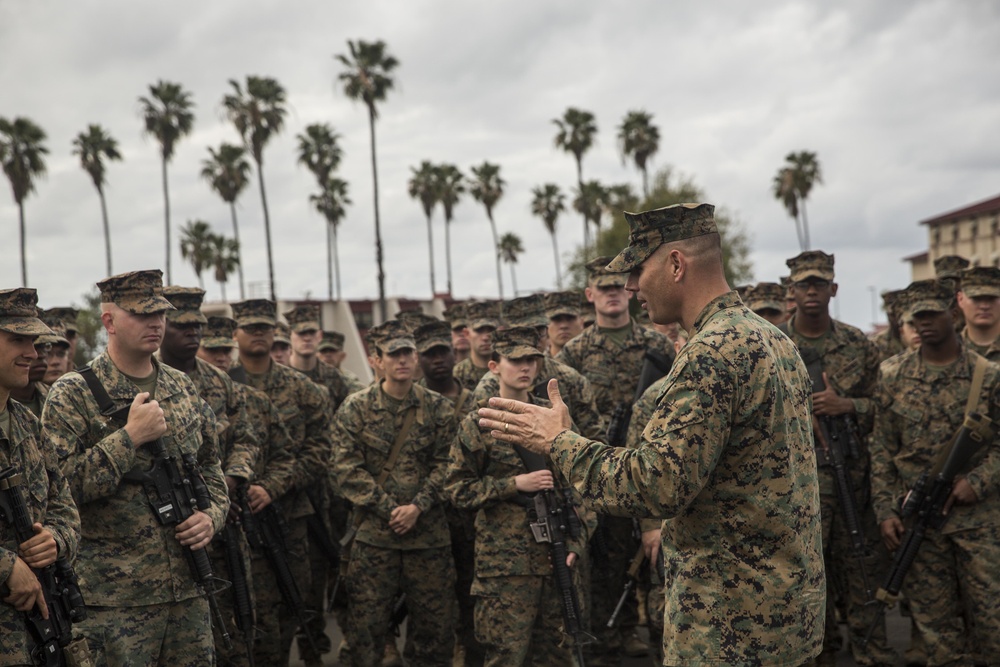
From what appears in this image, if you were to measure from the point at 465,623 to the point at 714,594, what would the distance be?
4631 millimetres

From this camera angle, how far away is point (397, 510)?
265 inches

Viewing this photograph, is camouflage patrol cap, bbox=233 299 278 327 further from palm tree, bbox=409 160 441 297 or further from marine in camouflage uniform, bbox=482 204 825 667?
palm tree, bbox=409 160 441 297

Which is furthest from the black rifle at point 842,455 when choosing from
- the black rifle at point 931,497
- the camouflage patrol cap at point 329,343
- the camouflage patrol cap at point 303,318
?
the camouflage patrol cap at point 329,343

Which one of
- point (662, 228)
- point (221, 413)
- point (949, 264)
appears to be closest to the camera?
point (662, 228)

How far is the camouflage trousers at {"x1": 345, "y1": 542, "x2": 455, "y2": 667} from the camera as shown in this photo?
688 cm

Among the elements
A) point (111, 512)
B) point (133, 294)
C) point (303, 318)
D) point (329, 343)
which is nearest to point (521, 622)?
point (111, 512)

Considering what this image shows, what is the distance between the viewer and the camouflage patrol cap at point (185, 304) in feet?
21.7

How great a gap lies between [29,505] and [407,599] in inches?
134

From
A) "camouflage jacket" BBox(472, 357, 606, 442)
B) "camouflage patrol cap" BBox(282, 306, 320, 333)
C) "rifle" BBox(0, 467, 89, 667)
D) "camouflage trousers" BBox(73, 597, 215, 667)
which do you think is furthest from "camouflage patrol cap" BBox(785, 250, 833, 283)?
"rifle" BBox(0, 467, 89, 667)

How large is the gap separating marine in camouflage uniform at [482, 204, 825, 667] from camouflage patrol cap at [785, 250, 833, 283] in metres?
4.06

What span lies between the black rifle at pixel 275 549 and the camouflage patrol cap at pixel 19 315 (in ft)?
9.48

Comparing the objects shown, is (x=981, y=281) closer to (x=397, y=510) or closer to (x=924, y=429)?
(x=924, y=429)

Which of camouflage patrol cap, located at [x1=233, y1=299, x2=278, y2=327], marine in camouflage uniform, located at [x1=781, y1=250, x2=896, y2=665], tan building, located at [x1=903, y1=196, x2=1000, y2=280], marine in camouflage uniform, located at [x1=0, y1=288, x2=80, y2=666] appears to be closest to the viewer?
marine in camouflage uniform, located at [x1=0, y1=288, x2=80, y2=666]

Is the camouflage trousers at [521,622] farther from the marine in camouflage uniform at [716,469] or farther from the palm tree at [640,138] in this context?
the palm tree at [640,138]
